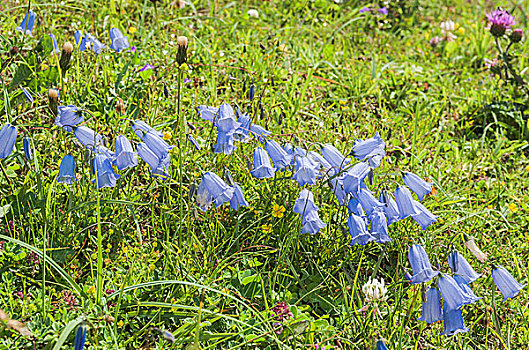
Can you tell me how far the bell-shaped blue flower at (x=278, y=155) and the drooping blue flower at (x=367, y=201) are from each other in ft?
1.14

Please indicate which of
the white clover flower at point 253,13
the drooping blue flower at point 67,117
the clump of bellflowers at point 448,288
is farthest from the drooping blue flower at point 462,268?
the white clover flower at point 253,13

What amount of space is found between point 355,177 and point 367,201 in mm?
124

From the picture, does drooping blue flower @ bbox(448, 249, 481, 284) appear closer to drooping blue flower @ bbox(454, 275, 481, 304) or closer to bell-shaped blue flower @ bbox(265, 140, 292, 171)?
drooping blue flower @ bbox(454, 275, 481, 304)

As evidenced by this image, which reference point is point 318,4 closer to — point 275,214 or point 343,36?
point 343,36

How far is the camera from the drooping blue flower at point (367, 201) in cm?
229

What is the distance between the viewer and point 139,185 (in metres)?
2.84

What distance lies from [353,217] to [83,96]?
1828 mm

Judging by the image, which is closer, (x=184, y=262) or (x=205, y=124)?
(x=184, y=262)

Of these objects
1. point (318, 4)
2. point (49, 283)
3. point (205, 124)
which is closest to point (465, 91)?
point (318, 4)

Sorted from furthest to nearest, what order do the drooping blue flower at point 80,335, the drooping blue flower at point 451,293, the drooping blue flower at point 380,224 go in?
the drooping blue flower at point 380,224, the drooping blue flower at point 451,293, the drooping blue flower at point 80,335

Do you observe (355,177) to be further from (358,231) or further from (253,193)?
(253,193)

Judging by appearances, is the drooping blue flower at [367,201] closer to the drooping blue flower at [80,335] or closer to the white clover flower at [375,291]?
the white clover flower at [375,291]

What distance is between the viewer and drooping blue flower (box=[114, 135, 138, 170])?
2.17m

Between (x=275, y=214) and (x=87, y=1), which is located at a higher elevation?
(x=87, y=1)
